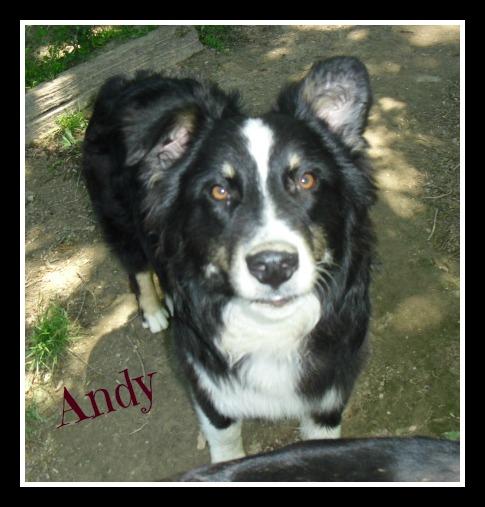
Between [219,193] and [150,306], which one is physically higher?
[219,193]

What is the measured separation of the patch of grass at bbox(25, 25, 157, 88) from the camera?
559 cm

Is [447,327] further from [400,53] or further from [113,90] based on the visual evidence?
[400,53]

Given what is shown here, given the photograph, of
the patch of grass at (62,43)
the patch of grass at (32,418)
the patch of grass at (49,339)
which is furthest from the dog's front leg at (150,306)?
the patch of grass at (62,43)

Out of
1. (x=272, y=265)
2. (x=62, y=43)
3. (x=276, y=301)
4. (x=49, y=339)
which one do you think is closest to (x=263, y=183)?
(x=272, y=265)

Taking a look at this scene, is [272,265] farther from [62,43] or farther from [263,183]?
[62,43]

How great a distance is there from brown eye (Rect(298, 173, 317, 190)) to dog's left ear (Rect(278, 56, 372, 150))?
38 centimetres

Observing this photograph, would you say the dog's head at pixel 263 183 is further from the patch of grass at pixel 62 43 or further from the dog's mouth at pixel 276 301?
the patch of grass at pixel 62 43

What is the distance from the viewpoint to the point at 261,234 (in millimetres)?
2148

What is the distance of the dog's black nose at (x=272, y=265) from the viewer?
210 cm

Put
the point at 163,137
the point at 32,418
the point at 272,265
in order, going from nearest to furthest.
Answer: the point at 272,265, the point at 163,137, the point at 32,418

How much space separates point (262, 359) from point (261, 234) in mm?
760

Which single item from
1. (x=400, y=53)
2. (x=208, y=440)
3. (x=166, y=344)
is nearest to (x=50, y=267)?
(x=166, y=344)

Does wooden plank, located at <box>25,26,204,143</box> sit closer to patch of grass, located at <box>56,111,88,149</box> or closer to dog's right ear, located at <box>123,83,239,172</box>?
patch of grass, located at <box>56,111,88,149</box>

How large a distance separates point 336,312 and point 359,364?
16.5 inches
